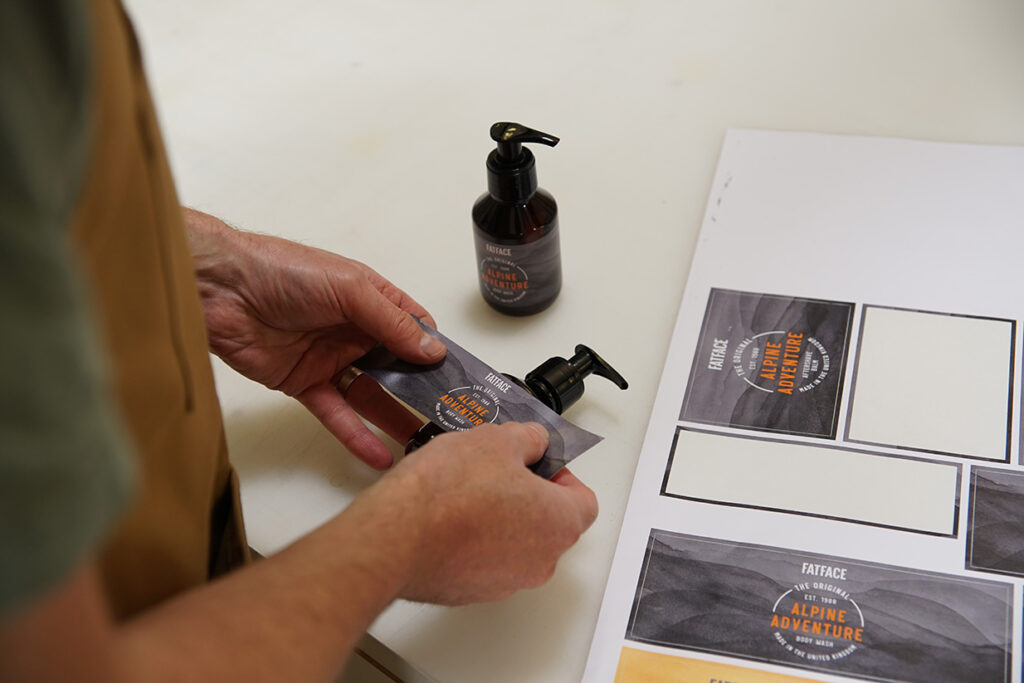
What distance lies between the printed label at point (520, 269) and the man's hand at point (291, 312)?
0.29 feet

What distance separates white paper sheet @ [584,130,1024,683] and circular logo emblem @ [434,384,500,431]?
0.12 metres

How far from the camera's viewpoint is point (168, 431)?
1.52 ft

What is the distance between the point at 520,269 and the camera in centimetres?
81

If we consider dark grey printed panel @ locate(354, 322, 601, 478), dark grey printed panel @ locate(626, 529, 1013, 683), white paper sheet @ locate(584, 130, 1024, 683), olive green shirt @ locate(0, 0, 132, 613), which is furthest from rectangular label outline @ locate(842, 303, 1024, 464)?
olive green shirt @ locate(0, 0, 132, 613)

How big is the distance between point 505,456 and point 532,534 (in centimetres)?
5

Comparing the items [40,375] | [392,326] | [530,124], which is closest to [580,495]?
[392,326]

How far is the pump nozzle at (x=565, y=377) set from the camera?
2.42 ft

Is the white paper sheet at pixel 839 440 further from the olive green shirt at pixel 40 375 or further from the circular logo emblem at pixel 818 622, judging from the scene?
the olive green shirt at pixel 40 375

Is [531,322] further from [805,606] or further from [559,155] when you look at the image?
[805,606]

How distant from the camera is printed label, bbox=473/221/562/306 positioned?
0.79 metres

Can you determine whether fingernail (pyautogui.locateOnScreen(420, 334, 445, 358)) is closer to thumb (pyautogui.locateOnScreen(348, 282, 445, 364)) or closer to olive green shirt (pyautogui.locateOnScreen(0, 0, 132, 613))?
thumb (pyautogui.locateOnScreen(348, 282, 445, 364))

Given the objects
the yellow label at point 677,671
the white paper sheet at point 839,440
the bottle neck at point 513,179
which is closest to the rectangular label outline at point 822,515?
the white paper sheet at point 839,440

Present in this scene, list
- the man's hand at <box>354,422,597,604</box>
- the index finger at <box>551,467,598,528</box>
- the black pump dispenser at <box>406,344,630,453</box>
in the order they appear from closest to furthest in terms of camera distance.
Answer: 1. the man's hand at <box>354,422,597,604</box>
2. the index finger at <box>551,467,598,528</box>
3. the black pump dispenser at <box>406,344,630,453</box>

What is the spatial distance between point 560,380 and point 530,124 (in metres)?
0.42
